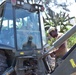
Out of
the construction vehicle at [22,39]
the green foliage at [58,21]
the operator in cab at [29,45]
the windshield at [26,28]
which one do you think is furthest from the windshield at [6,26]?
the green foliage at [58,21]

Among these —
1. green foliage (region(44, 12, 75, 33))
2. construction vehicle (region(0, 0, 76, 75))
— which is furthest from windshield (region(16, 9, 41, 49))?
green foliage (region(44, 12, 75, 33))

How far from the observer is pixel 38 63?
499 centimetres

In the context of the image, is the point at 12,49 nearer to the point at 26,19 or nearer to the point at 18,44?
the point at 18,44

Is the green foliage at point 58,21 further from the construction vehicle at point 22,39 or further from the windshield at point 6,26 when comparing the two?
the windshield at point 6,26

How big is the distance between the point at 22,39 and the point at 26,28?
A: 0.93 ft

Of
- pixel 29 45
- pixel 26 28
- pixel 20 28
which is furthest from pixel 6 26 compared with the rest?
pixel 29 45

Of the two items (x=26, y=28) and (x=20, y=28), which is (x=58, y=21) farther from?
(x=20, y=28)

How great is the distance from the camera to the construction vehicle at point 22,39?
4.96 metres

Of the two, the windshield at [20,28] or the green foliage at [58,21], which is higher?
the windshield at [20,28]

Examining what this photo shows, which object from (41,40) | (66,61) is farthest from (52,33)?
(66,61)

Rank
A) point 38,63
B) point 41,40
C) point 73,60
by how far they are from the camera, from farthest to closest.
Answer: point 41,40
point 38,63
point 73,60

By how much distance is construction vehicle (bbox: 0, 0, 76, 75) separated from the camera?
4.96 m

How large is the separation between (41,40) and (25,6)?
74 centimetres

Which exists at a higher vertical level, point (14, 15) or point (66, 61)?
point (14, 15)
